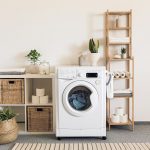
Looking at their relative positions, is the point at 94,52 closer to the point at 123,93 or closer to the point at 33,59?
the point at 123,93

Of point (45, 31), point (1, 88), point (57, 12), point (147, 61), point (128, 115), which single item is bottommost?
point (128, 115)

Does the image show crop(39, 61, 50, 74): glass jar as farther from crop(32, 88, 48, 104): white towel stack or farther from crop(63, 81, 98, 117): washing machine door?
crop(63, 81, 98, 117): washing machine door

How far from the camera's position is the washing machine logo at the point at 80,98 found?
3.80 m

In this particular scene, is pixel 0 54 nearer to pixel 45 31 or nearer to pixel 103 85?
pixel 45 31

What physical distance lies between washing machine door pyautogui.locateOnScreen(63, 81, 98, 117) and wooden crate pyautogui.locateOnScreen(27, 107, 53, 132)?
39 cm

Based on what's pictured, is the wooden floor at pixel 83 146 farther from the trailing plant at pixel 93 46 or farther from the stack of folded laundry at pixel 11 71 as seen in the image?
the trailing plant at pixel 93 46

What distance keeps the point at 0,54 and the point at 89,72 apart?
1482 millimetres

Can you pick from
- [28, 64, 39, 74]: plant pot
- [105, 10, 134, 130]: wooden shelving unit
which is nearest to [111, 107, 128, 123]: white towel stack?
[105, 10, 134, 130]: wooden shelving unit

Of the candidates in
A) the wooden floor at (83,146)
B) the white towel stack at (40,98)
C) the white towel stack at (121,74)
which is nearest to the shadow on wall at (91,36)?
the white towel stack at (121,74)

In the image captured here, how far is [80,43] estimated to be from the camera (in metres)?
4.41

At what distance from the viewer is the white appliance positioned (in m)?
3.74

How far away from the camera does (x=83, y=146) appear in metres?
3.56

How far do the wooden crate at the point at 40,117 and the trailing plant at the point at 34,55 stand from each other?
73 centimetres

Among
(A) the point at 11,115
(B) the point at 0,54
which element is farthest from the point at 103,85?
(B) the point at 0,54
